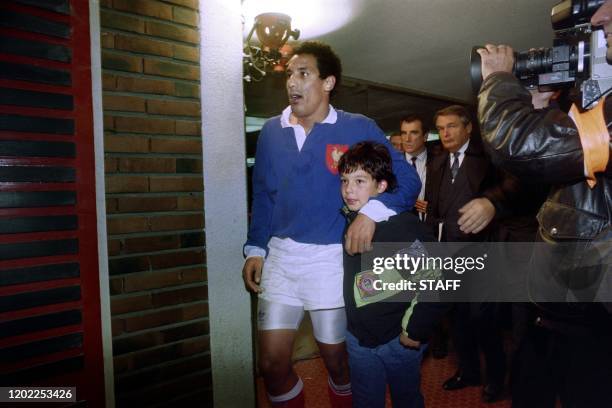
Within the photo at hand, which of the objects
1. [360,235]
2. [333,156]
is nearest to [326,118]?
[333,156]

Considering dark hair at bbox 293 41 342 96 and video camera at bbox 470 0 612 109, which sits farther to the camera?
dark hair at bbox 293 41 342 96

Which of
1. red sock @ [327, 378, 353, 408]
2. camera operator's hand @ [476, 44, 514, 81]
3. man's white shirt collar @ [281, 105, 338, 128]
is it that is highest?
camera operator's hand @ [476, 44, 514, 81]

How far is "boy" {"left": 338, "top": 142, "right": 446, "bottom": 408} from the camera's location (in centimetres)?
167

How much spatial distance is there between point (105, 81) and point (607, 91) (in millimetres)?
1995

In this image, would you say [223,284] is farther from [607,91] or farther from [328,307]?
[607,91]

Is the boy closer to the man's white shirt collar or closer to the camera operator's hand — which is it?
the man's white shirt collar

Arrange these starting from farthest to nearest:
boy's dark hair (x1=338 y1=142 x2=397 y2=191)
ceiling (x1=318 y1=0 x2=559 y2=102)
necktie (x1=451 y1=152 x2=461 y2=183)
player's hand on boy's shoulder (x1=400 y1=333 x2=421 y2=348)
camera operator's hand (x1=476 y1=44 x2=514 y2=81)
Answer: ceiling (x1=318 y1=0 x2=559 y2=102), necktie (x1=451 y1=152 x2=461 y2=183), boy's dark hair (x1=338 y1=142 x2=397 y2=191), player's hand on boy's shoulder (x1=400 y1=333 x2=421 y2=348), camera operator's hand (x1=476 y1=44 x2=514 y2=81)

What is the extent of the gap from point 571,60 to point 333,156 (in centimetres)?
100

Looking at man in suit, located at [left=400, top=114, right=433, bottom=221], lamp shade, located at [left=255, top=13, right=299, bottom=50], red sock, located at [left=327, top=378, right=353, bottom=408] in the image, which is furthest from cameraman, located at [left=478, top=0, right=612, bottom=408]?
man in suit, located at [left=400, top=114, right=433, bottom=221]

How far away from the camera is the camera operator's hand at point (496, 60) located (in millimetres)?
1425

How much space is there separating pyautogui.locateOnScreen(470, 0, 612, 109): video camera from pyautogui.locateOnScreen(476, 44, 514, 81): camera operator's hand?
4 centimetres

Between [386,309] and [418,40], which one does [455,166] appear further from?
[418,40]

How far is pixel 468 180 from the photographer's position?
2818 millimetres

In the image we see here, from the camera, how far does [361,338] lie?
5.57ft
